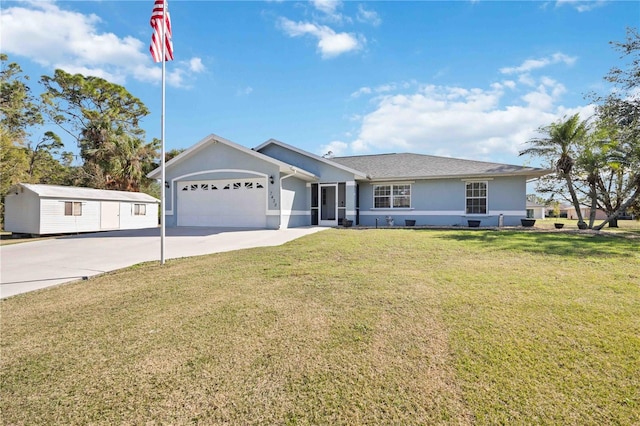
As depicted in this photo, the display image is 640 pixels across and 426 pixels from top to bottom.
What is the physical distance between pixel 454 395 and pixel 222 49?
15239mm

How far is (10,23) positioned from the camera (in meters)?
11.6

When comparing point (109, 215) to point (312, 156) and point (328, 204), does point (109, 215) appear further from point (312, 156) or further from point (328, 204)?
point (328, 204)

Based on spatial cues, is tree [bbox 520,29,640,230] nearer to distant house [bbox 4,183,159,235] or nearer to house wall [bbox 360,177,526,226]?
house wall [bbox 360,177,526,226]

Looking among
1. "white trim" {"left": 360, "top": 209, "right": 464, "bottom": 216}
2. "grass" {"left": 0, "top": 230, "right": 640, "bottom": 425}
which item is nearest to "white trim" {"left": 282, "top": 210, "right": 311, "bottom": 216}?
"white trim" {"left": 360, "top": 209, "right": 464, "bottom": 216}

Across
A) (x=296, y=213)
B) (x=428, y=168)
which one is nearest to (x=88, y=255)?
(x=296, y=213)

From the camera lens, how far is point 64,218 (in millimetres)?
18531

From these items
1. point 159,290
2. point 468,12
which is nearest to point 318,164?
point 468,12

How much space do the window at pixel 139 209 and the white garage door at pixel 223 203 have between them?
8322 mm

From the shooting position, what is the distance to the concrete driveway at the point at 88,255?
655 centimetres

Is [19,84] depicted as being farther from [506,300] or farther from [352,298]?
[506,300]

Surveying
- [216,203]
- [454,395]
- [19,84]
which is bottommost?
[454,395]

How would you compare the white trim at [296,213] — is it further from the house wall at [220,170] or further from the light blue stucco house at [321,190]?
the house wall at [220,170]

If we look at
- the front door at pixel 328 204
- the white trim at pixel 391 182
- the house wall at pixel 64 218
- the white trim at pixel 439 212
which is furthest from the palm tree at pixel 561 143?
the house wall at pixel 64 218

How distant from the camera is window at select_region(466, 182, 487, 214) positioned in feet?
57.0
